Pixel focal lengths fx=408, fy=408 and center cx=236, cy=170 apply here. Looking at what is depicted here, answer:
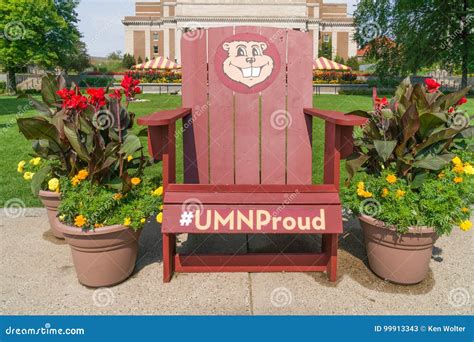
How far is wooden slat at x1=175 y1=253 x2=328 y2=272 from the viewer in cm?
254

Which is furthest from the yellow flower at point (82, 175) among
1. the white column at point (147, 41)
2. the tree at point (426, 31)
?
the white column at point (147, 41)

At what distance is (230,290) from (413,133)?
1363 mm

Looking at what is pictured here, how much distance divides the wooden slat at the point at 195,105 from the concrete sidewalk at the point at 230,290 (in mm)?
583

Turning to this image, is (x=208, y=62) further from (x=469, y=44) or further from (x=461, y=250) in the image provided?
(x=469, y=44)

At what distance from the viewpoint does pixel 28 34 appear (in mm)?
26938

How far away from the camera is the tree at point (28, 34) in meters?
26.8

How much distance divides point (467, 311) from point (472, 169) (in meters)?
0.82

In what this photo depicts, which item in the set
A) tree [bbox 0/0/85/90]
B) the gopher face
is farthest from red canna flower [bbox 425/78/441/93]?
tree [bbox 0/0/85/90]

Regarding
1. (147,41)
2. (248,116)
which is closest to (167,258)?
(248,116)

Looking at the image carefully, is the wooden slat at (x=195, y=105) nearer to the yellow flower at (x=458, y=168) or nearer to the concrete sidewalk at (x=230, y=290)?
the concrete sidewalk at (x=230, y=290)

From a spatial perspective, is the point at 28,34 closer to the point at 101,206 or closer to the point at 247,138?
the point at 247,138

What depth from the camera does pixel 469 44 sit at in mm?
21312

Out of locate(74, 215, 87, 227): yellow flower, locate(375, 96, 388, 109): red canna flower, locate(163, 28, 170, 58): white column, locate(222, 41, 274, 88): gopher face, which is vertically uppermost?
locate(163, 28, 170, 58): white column

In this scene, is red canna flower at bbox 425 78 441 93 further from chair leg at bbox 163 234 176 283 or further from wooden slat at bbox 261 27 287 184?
chair leg at bbox 163 234 176 283
